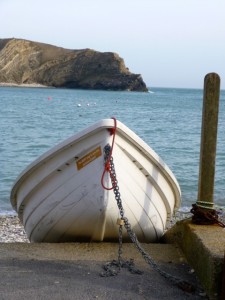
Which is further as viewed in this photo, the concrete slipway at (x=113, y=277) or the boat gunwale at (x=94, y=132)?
the boat gunwale at (x=94, y=132)

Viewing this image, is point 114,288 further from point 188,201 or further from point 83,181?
point 188,201

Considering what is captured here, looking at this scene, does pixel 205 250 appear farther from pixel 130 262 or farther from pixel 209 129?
pixel 209 129

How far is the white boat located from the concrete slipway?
0.90ft

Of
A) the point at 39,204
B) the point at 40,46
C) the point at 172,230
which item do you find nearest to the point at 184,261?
the point at 172,230

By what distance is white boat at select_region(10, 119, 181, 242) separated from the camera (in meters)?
5.85

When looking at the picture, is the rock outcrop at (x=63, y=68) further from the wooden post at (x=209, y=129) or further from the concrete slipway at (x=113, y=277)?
the wooden post at (x=209, y=129)


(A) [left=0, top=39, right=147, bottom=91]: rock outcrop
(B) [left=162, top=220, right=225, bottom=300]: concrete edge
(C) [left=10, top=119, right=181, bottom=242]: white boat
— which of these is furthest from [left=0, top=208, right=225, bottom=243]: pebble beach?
(A) [left=0, top=39, right=147, bottom=91]: rock outcrop

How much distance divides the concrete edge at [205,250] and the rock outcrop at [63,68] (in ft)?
423

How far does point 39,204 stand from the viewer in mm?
6312

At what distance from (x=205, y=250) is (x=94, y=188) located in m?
1.38

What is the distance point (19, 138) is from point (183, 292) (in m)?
23.6

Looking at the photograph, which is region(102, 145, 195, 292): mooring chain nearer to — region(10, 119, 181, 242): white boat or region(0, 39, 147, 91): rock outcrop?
region(10, 119, 181, 242): white boat

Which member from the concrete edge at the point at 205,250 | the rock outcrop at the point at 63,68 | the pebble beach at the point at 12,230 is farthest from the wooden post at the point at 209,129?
the rock outcrop at the point at 63,68

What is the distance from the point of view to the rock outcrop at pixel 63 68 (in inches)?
5310
